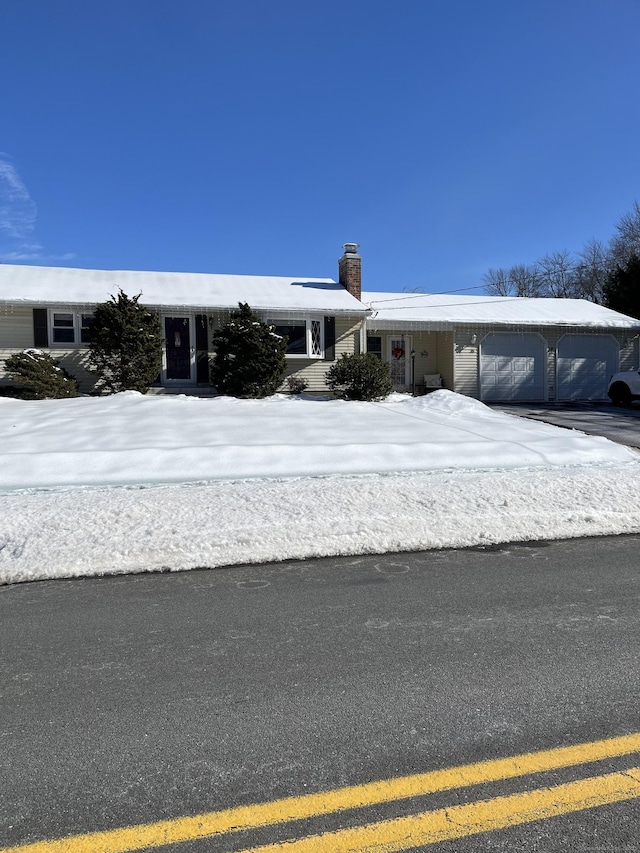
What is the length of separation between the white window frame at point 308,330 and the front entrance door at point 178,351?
265 cm

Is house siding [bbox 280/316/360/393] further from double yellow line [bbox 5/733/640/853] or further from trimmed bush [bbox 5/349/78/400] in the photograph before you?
double yellow line [bbox 5/733/640/853]

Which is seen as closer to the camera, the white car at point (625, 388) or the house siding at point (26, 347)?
the house siding at point (26, 347)

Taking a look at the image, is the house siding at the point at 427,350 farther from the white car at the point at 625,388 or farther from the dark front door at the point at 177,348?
the dark front door at the point at 177,348

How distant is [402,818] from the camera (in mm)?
2074

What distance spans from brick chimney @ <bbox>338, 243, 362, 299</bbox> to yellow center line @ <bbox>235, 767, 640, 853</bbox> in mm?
19732

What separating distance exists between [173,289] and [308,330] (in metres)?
4.81

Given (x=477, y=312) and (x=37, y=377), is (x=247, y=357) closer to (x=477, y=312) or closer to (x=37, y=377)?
(x=37, y=377)

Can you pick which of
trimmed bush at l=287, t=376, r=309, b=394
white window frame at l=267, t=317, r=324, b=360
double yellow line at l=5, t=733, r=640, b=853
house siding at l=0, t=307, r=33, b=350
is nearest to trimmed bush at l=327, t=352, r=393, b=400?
trimmed bush at l=287, t=376, r=309, b=394

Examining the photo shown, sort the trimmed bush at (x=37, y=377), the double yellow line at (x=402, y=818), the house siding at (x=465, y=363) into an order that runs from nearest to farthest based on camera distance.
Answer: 1. the double yellow line at (x=402, y=818)
2. the trimmed bush at (x=37, y=377)
3. the house siding at (x=465, y=363)

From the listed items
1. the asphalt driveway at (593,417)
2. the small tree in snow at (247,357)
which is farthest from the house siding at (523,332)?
the small tree in snow at (247,357)

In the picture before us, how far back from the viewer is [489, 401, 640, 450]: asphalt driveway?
12.6 metres

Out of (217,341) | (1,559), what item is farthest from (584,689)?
(217,341)

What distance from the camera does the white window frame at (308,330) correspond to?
1852 cm

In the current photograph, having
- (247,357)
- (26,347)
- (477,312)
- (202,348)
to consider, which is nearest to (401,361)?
(477,312)
